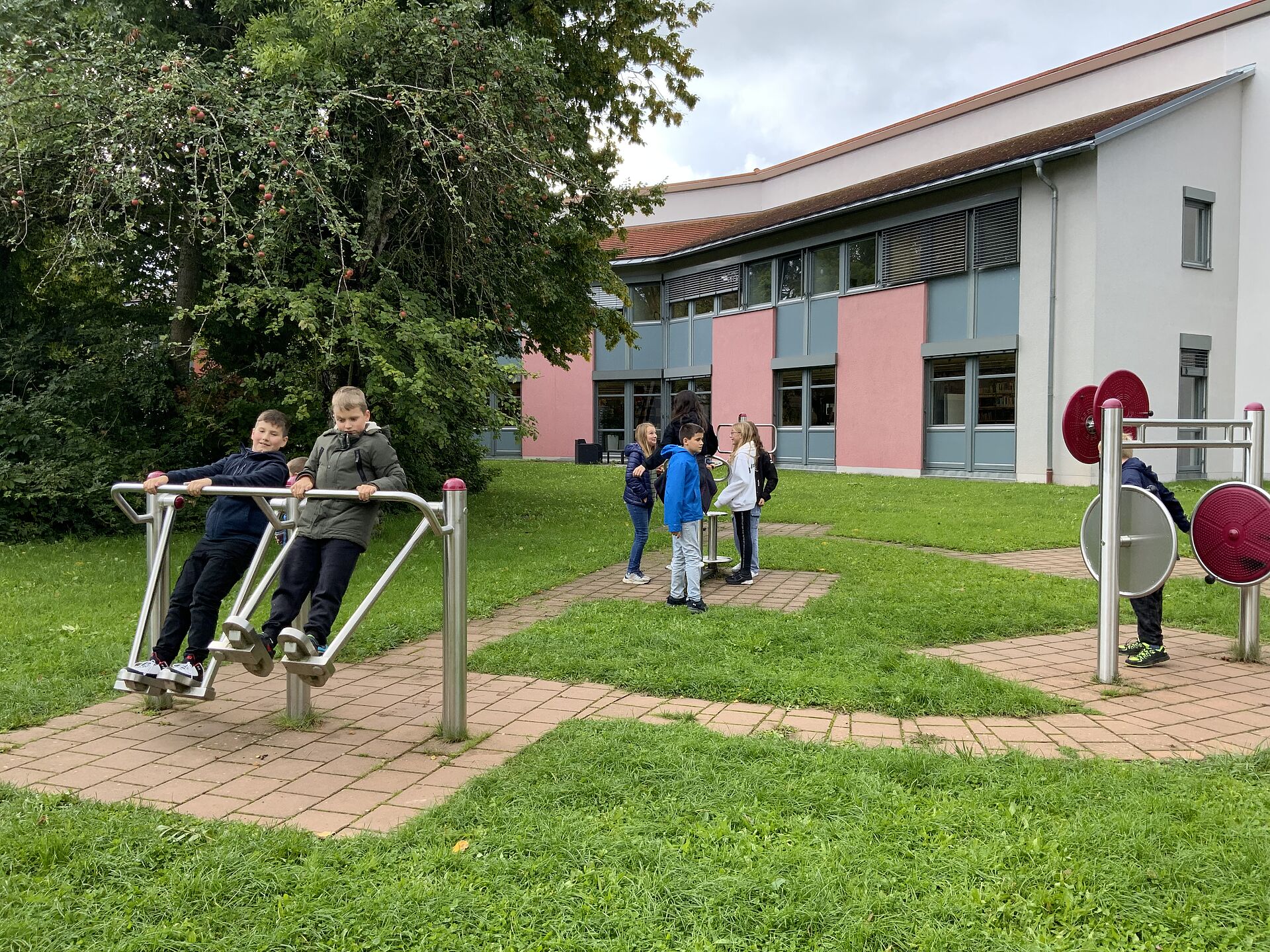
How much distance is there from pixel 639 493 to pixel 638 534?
0.39m

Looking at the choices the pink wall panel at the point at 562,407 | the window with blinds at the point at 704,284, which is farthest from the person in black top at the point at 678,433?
the pink wall panel at the point at 562,407

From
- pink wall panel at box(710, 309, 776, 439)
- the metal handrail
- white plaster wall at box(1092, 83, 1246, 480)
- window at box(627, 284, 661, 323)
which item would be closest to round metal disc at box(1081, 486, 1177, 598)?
the metal handrail

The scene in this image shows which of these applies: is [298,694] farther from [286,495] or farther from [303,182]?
[303,182]

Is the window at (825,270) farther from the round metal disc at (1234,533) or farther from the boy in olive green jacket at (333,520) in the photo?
the boy in olive green jacket at (333,520)

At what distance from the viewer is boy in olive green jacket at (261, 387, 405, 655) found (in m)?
4.54

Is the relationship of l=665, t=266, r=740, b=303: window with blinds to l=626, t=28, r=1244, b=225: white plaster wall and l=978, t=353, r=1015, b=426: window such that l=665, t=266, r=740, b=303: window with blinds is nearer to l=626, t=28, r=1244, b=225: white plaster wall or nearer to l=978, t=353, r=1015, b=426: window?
l=626, t=28, r=1244, b=225: white plaster wall

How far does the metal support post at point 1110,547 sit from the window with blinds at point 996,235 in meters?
16.6

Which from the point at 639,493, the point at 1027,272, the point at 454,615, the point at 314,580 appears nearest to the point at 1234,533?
the point at 454,615

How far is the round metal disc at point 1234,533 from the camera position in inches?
Result: 217

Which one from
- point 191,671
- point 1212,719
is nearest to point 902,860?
point 1212,719

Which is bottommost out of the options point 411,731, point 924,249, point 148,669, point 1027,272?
point 411,731

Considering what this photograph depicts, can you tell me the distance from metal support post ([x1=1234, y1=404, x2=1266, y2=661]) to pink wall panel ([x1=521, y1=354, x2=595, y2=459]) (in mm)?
27464

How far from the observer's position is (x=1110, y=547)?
18.3 ft

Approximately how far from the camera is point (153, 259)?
1310cm
